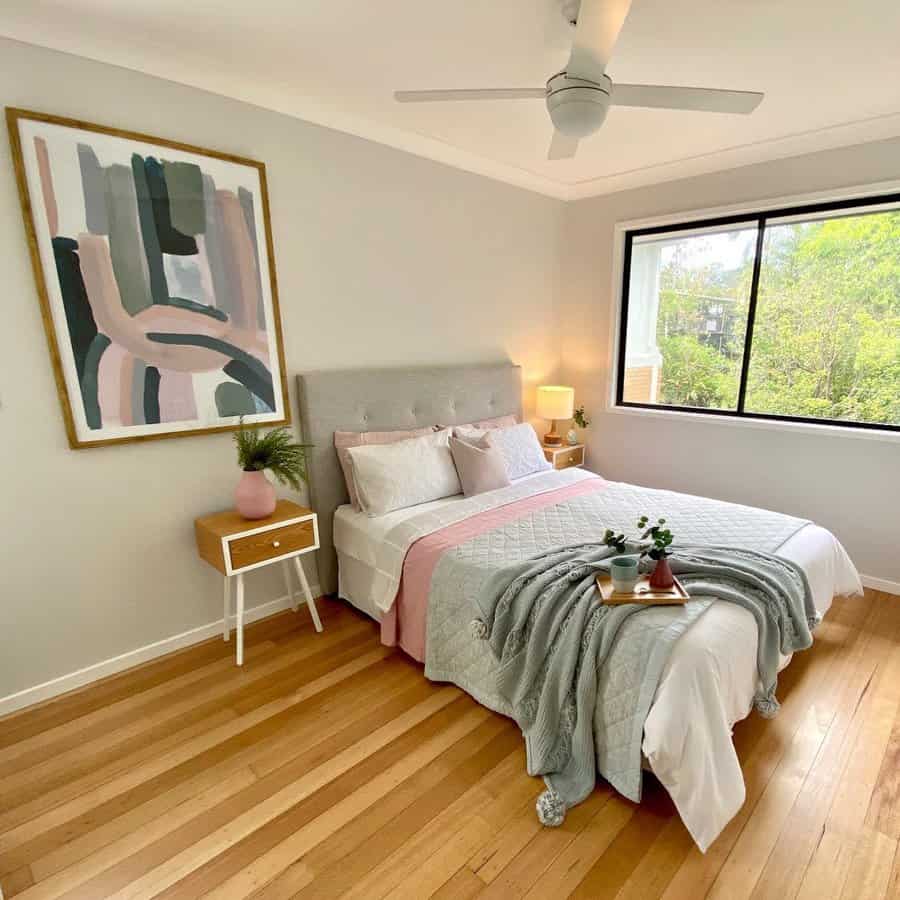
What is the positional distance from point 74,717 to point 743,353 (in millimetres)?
4086

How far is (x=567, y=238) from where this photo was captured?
412 centimetres

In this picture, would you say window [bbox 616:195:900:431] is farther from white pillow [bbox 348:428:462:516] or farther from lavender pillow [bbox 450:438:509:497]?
white pillow [bbox 348:428:462:516]

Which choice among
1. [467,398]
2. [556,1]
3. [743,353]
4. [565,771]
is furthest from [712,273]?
[565,771]

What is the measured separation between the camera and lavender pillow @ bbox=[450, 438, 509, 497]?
2.88m

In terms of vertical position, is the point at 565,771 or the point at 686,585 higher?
the point at 686,585

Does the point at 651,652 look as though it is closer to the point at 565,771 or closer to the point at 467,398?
the point at 565,771

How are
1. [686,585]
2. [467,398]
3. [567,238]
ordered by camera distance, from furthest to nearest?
[567,238] → [467,398] → [686,585]

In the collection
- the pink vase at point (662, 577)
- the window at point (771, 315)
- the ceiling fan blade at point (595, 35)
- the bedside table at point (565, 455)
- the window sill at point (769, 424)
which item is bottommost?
Answer: the bedside table at point (565, 455)

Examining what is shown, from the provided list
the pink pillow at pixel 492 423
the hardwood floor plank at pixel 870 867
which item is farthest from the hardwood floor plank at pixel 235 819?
the pink pillow at pixel 492 423

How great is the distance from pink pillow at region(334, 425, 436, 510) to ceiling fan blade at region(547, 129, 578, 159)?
5.19ft

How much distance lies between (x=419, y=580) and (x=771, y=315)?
2.81 m

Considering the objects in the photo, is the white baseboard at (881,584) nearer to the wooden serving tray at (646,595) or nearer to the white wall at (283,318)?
the wooden serving tray at (646,595)

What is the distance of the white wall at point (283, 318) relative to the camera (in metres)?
1.97

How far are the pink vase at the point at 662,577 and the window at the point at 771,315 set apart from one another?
84.2 inches
